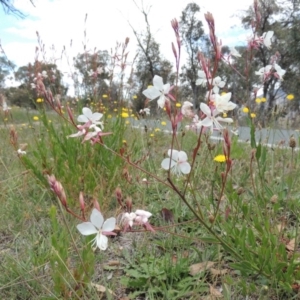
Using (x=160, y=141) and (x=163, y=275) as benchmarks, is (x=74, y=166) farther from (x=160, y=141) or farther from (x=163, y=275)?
(x=160, y=141)

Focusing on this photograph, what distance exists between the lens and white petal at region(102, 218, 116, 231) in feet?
2.41

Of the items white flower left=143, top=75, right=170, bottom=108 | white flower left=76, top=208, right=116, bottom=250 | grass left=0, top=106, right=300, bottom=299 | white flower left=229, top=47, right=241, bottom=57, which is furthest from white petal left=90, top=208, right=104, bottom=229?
white flower left=229, top=47, right=241, bottom=57

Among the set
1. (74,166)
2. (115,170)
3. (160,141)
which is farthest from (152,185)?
(160,141)

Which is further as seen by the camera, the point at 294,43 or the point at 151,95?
the point at 294,43

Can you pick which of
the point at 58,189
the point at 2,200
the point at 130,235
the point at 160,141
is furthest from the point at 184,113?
the point at 160,141

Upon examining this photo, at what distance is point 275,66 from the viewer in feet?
4.38

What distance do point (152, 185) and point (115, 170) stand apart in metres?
0.26

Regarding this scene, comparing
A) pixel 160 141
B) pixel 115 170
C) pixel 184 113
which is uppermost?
pixel 184 113

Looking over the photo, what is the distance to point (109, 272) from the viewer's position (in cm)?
135

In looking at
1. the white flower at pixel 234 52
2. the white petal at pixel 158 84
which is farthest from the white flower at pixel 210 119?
the white flower at pixel 234 52

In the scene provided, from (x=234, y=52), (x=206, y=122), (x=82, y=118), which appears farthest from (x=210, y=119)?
(x=234, y=52)

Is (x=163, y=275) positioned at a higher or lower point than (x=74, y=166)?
lower

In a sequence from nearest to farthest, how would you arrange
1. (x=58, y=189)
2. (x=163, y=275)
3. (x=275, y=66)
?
(x=58, y=189)
(x=163, y=275)
(x=275, y=66)

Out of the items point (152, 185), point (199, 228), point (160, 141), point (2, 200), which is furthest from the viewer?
point (160, 141)
